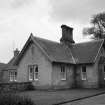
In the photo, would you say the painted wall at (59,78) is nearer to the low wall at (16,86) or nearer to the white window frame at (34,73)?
the white window frame at (34,73)

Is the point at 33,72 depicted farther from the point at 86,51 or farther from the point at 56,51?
the point at 86,51

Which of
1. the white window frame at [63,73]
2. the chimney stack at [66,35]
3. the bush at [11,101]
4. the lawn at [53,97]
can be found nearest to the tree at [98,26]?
the chimney stack at [66,35]

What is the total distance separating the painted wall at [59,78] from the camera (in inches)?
1092

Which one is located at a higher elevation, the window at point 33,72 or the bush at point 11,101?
the window at point 33,72

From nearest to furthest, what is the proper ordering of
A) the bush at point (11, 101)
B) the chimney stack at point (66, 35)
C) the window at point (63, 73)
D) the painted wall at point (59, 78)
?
the bush at point (11, 101) < the painted wall at point (59, 78) < the window at point (63, 73) < the chimney stack at point (66, 35)

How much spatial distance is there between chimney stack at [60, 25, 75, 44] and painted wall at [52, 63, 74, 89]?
5.58 meters

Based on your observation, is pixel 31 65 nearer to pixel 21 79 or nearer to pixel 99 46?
pixel 21 79

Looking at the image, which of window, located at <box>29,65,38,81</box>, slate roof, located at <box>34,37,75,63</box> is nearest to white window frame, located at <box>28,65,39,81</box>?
window, located at <box>29,65,38,81</box>

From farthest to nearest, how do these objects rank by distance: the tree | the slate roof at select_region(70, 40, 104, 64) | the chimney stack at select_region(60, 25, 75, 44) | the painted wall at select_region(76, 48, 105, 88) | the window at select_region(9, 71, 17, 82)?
1. the tree
2. the window at select_region(9, 71, 17, 82)
3. the chimney stack at select_region(60, 25, 75, 44)
4. the slate roof at select_region(70, 40, 104, 64)
5. the painted wall at select_region(76, 48, 105, 88)

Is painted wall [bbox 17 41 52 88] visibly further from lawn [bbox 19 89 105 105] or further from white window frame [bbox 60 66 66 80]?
lawn [bbox 19 89 105 105]

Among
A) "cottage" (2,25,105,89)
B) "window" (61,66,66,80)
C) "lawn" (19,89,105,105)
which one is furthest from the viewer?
"window" (61,66,66,80)

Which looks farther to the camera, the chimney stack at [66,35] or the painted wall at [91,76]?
the chimney stack at [66,35]

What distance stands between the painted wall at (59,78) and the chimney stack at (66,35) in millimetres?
5583

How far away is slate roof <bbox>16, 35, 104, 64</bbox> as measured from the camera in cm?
2848
